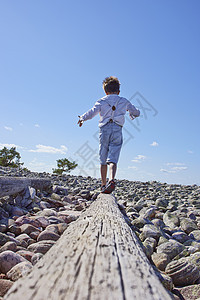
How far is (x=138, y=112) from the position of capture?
4801mm

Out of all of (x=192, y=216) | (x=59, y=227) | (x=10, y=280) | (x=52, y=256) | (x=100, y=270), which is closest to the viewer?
(x=100, y=270)

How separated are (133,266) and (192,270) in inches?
59.3

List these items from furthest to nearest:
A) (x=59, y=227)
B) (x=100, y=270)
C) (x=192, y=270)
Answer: (x=59, y=227), (x=192, y=270), (x=100, y=270)

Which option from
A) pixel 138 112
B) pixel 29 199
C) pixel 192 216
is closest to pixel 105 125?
pixel 138 112

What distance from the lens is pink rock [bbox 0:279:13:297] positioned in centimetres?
157

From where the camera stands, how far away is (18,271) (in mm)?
1779

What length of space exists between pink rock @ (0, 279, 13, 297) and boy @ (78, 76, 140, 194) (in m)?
2.85

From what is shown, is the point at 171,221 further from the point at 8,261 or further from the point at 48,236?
the point at 8,261

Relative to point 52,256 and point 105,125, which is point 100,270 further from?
point 105,125

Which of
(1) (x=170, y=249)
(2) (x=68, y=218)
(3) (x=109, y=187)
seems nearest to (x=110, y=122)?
(3) (x=109, y=187)

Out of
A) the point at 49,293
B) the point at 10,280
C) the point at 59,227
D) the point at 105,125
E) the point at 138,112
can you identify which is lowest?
the point at 10,280

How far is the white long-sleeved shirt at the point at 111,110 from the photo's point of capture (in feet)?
14.9

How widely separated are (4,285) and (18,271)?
177 mm

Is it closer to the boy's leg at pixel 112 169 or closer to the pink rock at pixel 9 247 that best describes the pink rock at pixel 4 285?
the pink rock at pixel 9 247
